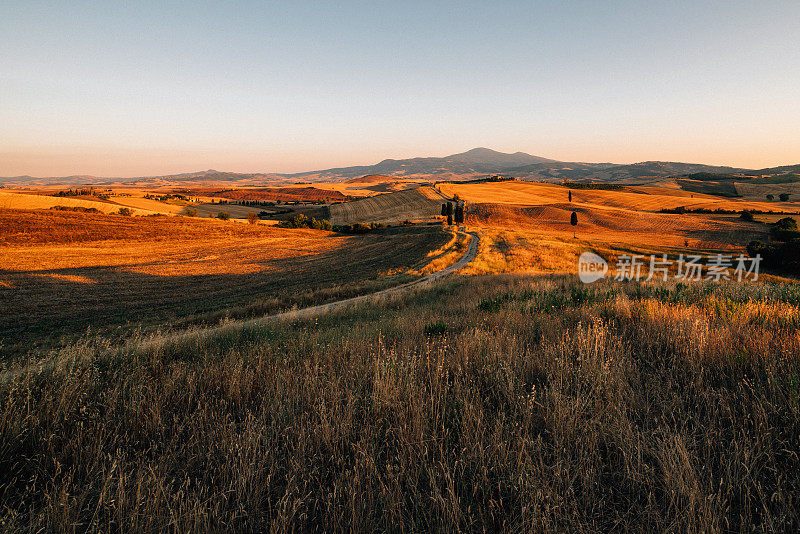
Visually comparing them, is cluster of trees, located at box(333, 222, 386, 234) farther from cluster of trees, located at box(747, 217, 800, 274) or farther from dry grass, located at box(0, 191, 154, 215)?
cluster of trees, located at box(747, 217, 800, 274)

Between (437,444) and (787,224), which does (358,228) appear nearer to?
(437,444)

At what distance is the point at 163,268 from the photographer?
3619 centimetres

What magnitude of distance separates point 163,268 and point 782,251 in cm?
8510

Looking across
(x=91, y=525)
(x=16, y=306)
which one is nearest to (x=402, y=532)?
(x=91, y=525)

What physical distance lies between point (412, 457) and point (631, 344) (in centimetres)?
392

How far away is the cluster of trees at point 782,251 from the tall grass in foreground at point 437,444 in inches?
2674

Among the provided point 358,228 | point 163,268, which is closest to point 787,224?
point 358,228

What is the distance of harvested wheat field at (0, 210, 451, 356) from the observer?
2005 cm

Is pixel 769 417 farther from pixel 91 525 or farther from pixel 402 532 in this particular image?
pixel 91 525

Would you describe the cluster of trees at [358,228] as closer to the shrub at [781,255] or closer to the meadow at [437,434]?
the shrub at [781,255]

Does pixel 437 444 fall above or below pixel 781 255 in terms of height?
above

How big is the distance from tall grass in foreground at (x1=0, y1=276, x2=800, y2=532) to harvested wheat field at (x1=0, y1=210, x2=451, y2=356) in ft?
50.5

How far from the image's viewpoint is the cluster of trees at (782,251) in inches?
1891

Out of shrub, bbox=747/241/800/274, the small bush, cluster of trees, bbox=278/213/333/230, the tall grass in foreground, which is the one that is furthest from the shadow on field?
shrub, bbox=747/241/800/274
